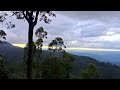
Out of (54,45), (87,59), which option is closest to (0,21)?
(54,45)

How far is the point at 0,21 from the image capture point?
18.0 m

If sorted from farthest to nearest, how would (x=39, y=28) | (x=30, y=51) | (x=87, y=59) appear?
1. (x=87, y=59)
2. (x=39, y=28)
3. (x=30, y=51)

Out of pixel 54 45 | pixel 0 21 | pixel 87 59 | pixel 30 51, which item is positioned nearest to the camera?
pixel 30 51

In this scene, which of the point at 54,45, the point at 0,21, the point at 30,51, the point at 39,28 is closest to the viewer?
the point at 30,51
